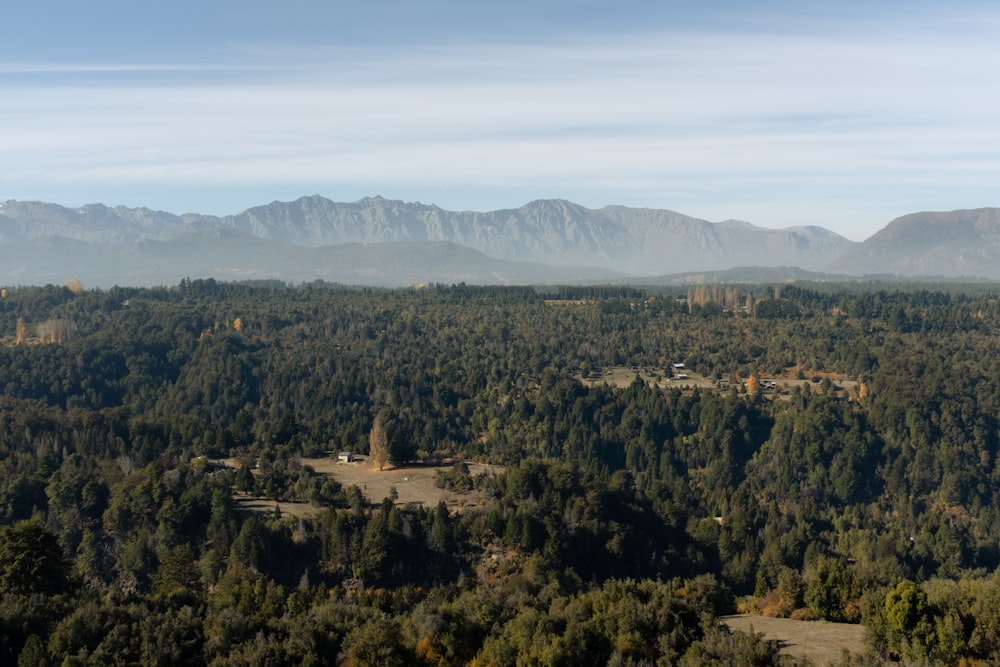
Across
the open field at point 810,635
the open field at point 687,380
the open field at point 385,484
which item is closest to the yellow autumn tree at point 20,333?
the open field at point 687,380

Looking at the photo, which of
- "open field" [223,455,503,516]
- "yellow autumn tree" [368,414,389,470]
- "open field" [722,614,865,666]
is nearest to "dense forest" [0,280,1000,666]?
"yellow autumn tree" [368,414,389,470]

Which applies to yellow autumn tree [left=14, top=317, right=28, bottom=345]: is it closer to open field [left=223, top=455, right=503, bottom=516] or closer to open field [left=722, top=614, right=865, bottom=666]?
open field [left=223, top=455, right=503, bottom=516]

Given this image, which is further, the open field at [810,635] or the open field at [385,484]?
the open field at [385,484]

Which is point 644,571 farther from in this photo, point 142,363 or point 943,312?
point 943,312

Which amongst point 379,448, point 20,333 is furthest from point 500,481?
point 20,333

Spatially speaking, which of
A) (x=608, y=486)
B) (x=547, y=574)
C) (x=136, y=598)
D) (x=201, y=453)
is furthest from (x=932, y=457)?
(x=136, y=598)

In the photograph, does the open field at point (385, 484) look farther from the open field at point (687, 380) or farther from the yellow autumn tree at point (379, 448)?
the open field at point (687, 380)
